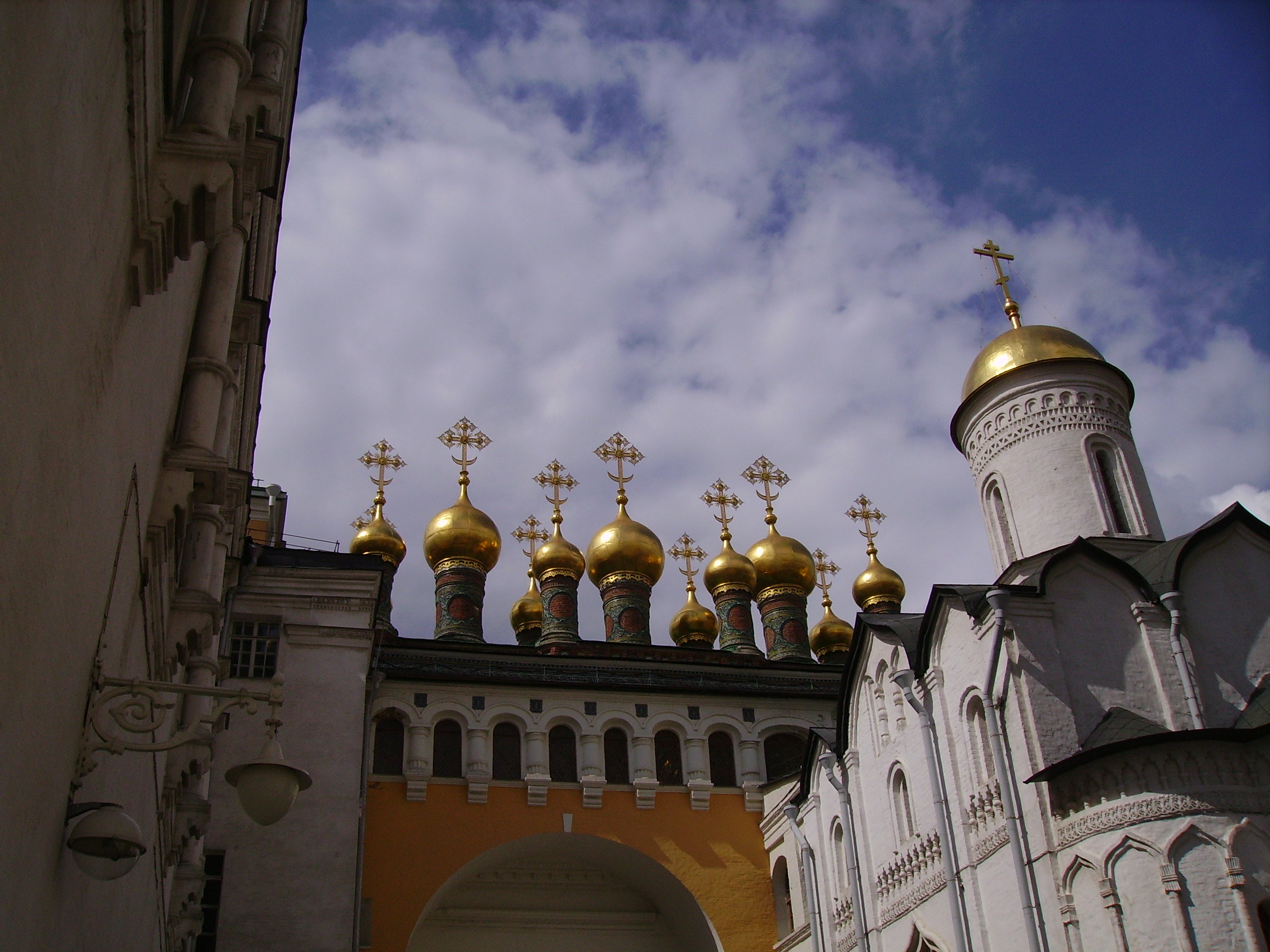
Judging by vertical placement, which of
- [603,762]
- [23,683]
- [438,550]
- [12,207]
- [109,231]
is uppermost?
[438,550]

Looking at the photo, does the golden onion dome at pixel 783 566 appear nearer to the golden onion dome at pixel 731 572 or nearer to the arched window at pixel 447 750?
the golden onion dome at pixel 731 572

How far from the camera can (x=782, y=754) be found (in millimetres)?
21406

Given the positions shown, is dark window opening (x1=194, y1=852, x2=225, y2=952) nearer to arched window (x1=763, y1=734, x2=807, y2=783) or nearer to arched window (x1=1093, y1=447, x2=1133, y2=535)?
arched window (x1=763, y1=734, x2=807, y2=783)

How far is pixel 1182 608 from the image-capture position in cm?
1366

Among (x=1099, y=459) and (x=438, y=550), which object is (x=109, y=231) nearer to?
(x=1099, y=459)

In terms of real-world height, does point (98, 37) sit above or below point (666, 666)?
below

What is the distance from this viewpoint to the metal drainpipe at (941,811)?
13281 mm

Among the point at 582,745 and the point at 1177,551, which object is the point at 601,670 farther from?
the point at 1177,551

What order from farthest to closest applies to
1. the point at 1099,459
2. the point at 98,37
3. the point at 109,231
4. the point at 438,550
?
the point at 438,550 → the point at 1099,459 → the point at 109,231 → the point at 98,37

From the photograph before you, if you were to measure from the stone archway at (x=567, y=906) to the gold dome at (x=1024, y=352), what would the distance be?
9170mm

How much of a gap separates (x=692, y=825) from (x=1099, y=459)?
8583 mm

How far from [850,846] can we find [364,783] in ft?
22.6

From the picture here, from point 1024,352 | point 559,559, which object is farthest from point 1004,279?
point 559,559

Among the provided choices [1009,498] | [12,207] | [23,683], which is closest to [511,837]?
[1009,498]
